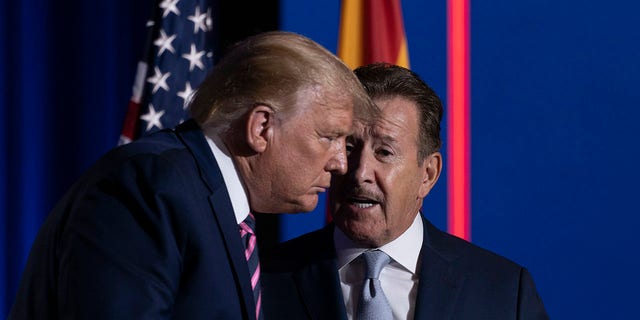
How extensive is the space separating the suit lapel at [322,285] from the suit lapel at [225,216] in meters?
0.51

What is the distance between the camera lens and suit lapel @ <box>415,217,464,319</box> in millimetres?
2064

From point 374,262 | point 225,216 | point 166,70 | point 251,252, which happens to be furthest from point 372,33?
point 225,216

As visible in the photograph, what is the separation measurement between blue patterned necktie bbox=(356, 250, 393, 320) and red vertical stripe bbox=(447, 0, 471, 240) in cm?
124

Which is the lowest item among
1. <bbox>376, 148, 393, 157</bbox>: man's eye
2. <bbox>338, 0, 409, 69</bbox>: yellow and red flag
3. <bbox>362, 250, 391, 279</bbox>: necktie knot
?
<bbox>362, 250, 391, 279</bbox>: necktie knot

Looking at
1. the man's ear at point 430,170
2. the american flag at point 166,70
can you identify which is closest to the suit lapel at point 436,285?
the man's ear at point 430,170

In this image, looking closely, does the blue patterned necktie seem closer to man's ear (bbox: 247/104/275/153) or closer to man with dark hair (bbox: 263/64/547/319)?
man with dark hair (bbox: 263/64/547/319)

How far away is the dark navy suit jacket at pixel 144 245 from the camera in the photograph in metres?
1.38

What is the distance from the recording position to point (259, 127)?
1623 mm

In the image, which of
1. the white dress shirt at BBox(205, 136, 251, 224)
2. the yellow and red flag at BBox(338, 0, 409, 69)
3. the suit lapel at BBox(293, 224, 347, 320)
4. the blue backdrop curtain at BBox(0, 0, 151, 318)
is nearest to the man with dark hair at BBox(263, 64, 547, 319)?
the suit lapel at BBox(293, 224, 347, 320)

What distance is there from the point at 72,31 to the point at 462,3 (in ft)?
4.68

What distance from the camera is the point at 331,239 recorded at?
2.20m

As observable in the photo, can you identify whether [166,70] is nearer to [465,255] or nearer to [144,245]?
[465,255]

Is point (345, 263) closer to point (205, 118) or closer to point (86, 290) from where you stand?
point (205, 118)

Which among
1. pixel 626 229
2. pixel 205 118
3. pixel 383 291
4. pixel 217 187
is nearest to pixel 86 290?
pixel 217 187
